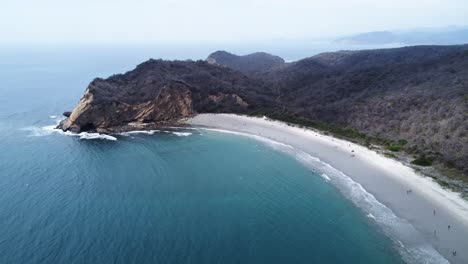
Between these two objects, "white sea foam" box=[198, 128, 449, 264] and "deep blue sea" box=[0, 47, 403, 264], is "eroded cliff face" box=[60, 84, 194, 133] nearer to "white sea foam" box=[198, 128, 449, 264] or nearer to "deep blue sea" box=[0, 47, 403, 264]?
"deep blue sea" box=[0, 47, 403, 264]

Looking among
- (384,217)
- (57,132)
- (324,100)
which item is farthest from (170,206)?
(324,100)

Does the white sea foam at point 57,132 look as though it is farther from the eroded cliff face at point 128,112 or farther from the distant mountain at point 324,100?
the distant mountain at point 324,100

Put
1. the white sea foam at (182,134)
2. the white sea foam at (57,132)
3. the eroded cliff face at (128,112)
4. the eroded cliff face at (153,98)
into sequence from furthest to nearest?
the eroded cliff face at (153,98) → the eroded cliff face at (128,112) → the white sea foam at (182,134) → the white sea foam at (57,132)

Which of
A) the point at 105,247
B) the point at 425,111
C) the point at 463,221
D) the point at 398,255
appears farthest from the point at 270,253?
the point at 425,111

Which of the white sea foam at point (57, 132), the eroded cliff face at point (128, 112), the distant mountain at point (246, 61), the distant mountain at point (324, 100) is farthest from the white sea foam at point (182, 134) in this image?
the distant mountain at point (246, 61)

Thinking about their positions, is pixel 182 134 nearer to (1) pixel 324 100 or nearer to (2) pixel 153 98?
(2) pixel 153 98

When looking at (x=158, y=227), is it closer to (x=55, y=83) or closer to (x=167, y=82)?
(x=167, y=82)
